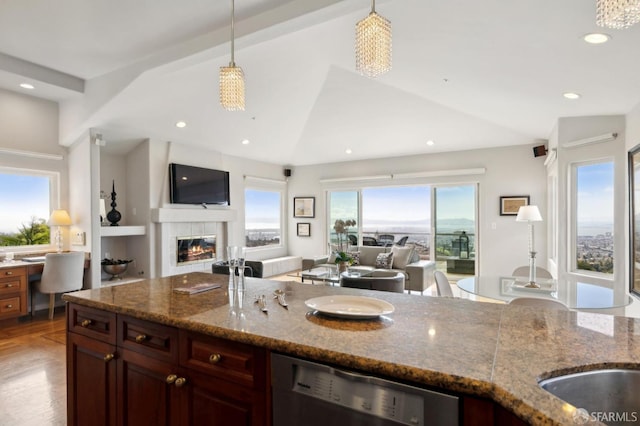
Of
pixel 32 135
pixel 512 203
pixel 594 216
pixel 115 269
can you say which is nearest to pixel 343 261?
pixel 594 216

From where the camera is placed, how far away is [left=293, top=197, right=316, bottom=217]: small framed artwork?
28.5 ft

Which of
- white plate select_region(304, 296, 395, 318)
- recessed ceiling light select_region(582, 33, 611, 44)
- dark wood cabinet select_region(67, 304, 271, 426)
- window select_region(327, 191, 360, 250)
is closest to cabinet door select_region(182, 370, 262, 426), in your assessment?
dark wood cabinet select_region(67, 304, 271, 426)

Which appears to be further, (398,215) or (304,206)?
(304,206)

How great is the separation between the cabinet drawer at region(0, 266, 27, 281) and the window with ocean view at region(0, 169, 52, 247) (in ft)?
2.77

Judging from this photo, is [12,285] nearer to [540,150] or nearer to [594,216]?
[594,216]

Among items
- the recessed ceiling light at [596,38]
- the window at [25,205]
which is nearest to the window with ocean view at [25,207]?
the window at [25,205]

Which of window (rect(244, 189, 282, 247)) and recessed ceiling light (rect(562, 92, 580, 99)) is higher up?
recessed ceiling light (rect(562, 92, 580, 99))

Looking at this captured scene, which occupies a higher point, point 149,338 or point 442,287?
→ point 149,338

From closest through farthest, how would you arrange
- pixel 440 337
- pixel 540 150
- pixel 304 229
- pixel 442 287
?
pixel 440 337, pixel 442 287, pixel 540 150, pixel 304 229

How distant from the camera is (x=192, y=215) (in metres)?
6.38

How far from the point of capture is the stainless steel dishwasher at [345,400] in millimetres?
962

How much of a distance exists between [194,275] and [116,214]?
4.07m

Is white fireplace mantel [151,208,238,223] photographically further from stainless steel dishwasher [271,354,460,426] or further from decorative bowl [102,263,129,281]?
stainless steel dishwasher [271,354,460,426]

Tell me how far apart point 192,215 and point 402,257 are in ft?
12.6
